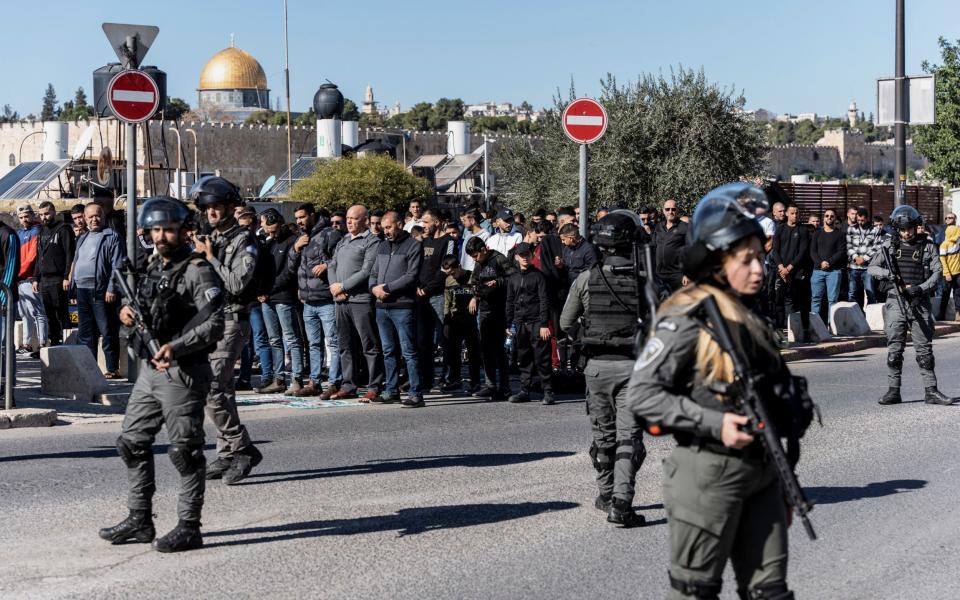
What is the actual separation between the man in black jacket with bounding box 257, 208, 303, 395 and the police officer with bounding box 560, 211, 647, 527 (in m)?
6.08

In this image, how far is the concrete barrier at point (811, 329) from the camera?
60.6 ft

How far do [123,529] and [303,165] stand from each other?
48831mm

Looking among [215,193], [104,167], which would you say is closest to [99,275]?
[215,193]

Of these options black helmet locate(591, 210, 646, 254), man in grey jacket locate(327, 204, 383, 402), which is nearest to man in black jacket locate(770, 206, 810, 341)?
man in grey jacket locate(327, 204, 383, 402)

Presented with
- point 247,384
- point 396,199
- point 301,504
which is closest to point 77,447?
point 301,504

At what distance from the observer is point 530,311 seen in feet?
41.7

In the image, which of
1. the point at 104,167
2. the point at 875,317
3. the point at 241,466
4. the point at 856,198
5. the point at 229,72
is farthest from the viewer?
the point at 229,72

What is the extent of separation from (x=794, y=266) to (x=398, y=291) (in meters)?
8.19

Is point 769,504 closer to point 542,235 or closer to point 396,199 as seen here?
point 542,235

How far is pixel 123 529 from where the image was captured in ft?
22.0

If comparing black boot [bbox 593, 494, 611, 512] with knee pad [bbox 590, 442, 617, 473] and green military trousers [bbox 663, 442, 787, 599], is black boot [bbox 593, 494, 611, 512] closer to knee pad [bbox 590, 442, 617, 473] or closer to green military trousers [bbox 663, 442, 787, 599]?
knee pad [bbox 590, 442, 617, 473]

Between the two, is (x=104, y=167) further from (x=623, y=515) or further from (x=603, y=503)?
(x=623, y=515)

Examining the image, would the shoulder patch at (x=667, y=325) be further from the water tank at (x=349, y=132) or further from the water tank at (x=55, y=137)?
the water tank at (x=55, y=137)

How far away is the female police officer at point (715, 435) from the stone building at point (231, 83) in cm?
12183
